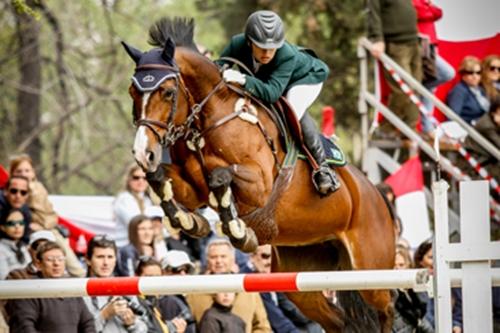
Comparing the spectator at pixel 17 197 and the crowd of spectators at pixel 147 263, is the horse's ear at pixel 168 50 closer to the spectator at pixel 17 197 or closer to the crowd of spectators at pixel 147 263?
the crowd of spectators at pixel 147 263

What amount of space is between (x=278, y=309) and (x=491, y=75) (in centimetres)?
461

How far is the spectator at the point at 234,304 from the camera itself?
33.9ft

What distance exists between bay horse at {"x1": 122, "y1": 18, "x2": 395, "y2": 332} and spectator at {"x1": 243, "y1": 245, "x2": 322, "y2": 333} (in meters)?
1.38

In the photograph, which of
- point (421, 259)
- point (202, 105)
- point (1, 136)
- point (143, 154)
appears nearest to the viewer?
point (143, 154)

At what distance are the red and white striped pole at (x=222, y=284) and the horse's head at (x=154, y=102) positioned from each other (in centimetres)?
98

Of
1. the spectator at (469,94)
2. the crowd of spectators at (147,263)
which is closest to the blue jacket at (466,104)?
the spectator at (469,94)

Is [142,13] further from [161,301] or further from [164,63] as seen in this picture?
[164,63]

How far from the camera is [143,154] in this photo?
798 cm

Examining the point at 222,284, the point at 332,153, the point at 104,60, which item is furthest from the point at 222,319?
the point at 104,60

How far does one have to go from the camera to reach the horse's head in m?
8.03

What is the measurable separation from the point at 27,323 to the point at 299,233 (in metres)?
2.11

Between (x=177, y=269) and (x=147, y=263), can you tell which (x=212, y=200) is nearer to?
(x=147, y=263)

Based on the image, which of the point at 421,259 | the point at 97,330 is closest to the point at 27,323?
the point at 97,330

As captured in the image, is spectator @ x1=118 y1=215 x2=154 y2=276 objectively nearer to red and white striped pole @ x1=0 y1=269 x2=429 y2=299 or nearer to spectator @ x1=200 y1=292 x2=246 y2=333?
spectator @ x1=200 y1=292 x2=246 y2=333
